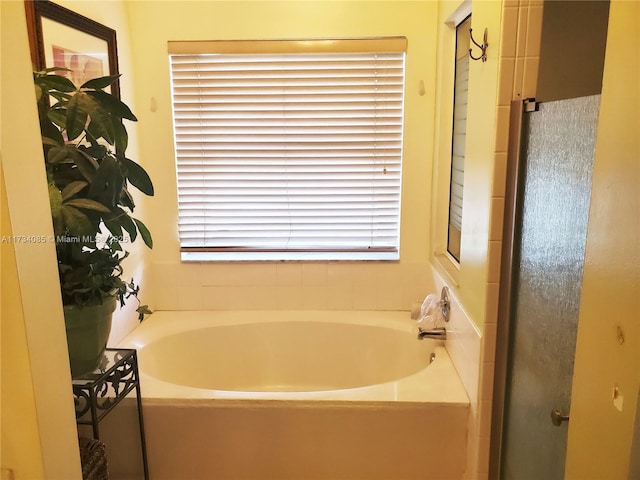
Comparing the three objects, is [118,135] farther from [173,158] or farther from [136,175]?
[173,158]

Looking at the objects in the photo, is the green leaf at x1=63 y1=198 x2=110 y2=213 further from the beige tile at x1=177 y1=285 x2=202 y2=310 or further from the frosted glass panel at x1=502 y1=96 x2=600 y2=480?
the beige tile at x1=177 y1=285 x2=202 y2=310

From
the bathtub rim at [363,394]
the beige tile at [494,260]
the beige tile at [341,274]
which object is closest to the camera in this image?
the beige tile at [494,260]

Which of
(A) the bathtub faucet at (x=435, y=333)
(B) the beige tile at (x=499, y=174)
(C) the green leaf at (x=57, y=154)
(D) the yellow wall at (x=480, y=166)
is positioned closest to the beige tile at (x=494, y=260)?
(D) the yellow wall at (x=480, y=166)

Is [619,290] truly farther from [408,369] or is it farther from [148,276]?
[148,276]

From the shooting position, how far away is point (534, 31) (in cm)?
147

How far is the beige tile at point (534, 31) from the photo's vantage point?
1.45 m

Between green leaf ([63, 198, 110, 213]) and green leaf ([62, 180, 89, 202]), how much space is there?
0.02 metres

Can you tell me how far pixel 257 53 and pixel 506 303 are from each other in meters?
1.73

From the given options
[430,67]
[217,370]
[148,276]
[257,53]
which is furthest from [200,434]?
[430,67]

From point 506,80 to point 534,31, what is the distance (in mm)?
156

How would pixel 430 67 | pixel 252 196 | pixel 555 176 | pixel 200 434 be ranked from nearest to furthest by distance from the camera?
pixel 555 176 < pixel 200 434 < pixel 430 67 < pixel 252 196

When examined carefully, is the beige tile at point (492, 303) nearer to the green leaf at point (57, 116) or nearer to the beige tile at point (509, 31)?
the beige tile at point (509, 31)

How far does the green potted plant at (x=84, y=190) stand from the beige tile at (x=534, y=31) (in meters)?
1.18

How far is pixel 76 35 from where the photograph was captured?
195 cm
